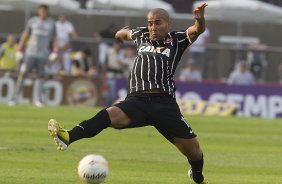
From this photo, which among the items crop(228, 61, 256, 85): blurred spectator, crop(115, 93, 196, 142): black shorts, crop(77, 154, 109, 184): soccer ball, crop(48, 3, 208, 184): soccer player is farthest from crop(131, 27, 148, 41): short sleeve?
crop(228, 61, 256, 85): blurred spectator

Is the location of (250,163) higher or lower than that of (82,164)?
lower

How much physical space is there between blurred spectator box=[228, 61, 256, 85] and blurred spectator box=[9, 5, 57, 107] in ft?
22.1

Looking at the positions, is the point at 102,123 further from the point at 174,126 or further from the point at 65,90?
the point at 65,90

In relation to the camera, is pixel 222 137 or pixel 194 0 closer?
pixel 222 137

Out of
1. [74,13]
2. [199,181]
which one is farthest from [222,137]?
[74,13]

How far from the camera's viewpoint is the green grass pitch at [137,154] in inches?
515

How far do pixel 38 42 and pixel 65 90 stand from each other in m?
3.29

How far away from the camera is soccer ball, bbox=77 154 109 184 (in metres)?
11.2

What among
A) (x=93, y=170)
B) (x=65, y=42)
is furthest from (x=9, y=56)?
(x=93, y=170)

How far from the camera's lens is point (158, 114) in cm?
1200

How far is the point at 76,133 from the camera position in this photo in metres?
11.7

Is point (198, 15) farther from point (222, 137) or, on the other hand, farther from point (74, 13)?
point (74, 13)

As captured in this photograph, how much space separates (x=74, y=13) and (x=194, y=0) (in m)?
9.29

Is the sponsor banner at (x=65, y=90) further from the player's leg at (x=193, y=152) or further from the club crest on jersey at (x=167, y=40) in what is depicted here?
the club crest on jersey at (x=167, y=40)
